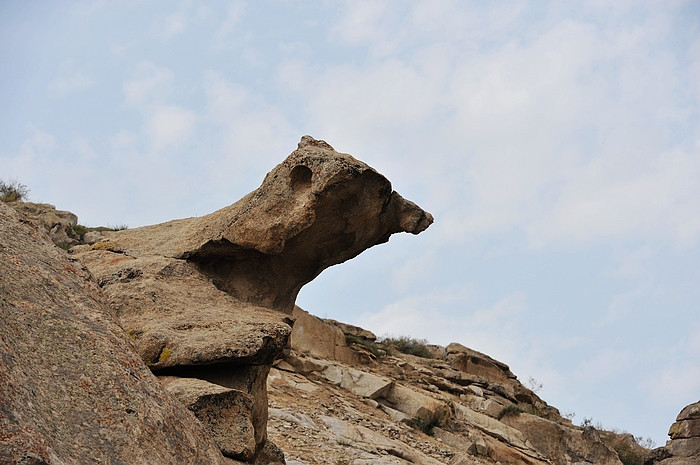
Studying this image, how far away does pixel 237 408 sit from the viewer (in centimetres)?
629

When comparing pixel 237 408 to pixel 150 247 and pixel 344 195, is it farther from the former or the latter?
pixel 150 247

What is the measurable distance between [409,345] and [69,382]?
20933 mm

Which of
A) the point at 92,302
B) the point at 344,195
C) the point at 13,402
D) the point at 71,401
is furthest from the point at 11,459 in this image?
the point at 344,195

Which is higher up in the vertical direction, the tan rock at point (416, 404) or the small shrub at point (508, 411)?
the small shrub at point (508, 411)

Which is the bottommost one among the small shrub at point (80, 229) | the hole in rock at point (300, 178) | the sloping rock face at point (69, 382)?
the sloping rock face at point (69, 382)

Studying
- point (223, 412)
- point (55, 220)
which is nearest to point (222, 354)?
point (223, 412)

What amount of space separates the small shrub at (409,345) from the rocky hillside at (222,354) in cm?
552

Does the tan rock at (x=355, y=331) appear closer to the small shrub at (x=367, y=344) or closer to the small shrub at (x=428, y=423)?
the small shrub at (x=367, y=344)

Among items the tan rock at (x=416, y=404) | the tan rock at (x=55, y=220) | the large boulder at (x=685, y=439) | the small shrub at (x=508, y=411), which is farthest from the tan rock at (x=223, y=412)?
the large boulder at (x=685, y=439)

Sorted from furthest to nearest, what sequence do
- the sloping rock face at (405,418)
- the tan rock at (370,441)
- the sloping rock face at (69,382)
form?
the tan rock at (370,441)
the sloping rock face at (405,418)
the sloping rock face at (69,382)

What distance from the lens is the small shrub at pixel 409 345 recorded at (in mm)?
24225

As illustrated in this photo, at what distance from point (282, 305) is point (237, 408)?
2828 mm

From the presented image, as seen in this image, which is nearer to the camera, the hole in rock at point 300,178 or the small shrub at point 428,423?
the hole in rock at point 300,178

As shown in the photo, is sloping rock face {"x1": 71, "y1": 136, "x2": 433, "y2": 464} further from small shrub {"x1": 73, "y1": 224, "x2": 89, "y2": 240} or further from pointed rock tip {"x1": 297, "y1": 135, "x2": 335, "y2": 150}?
small shrub {"x1": 73, "y1": 224, "x2": 89, "y2": 240}
